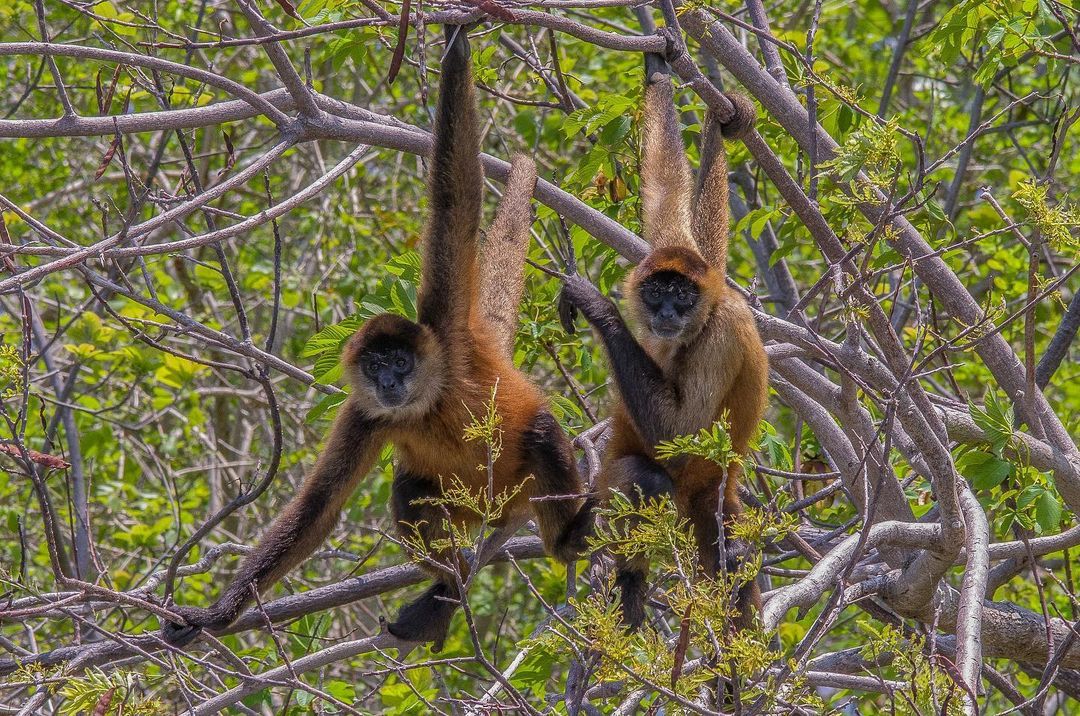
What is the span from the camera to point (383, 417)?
6023 mm

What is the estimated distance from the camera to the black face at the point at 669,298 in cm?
563

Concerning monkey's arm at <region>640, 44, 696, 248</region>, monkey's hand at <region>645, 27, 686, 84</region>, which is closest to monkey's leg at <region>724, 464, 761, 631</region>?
monkey's arm at <region>640, 44, 696, 248</region>

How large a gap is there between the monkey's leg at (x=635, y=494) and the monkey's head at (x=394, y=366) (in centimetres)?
105

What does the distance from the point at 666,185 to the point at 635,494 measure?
5.78 ft

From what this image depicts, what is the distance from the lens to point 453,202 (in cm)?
552

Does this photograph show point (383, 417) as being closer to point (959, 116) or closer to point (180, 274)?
point (180, 274)

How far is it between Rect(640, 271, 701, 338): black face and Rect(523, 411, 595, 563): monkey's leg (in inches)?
30.4

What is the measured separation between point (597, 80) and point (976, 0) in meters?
3.63

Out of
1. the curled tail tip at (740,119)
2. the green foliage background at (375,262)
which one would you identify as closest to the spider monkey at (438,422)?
the green foliage background at (375,262)

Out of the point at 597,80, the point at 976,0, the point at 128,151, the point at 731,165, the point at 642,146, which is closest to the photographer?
the point at 976,0

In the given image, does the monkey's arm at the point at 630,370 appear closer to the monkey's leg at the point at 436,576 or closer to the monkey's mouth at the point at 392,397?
the monkey's mouth at the point at 392,397

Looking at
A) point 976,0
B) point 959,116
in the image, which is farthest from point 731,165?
point 959,116

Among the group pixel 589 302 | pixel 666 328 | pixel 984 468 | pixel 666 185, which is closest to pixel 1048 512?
pixel 984 468

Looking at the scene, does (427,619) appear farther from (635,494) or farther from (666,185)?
(666,185)
